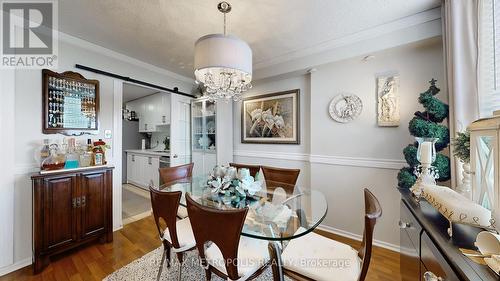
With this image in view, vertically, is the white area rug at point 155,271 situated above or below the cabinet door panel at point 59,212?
below

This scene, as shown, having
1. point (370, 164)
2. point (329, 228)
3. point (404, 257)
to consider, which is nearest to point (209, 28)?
point (370, 164)

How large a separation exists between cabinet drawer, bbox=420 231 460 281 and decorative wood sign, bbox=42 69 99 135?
10.8 feet

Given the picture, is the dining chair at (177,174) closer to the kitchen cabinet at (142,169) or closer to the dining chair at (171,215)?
the dining chair at (171,215)

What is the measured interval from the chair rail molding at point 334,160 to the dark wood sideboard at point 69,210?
2217mm

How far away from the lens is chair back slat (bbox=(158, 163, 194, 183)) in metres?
2.25

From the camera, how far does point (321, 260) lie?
1208mm

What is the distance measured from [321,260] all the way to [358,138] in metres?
1.69

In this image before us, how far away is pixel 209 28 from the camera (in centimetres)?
203

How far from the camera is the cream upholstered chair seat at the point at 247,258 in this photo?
1.15 meters

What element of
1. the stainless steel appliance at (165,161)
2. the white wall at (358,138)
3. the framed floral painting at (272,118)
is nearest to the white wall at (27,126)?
the stainless steel appliance at (165,161)

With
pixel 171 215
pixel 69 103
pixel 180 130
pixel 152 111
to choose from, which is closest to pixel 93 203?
pixel 69 103

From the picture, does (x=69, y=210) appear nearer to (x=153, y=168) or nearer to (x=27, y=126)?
(x=27, y=126)

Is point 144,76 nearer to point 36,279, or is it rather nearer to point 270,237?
point 36,279

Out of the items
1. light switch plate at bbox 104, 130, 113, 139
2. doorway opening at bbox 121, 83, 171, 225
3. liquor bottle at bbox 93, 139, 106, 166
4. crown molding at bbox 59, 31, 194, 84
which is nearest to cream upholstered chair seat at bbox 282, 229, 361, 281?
liquor bottle at bbox 93, 139, 106, 166
